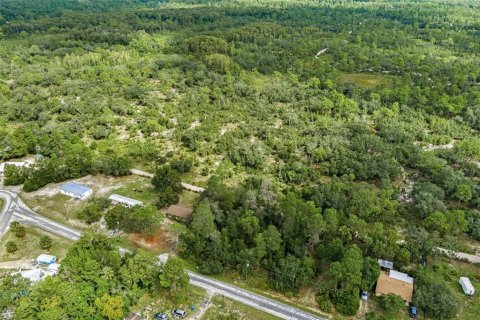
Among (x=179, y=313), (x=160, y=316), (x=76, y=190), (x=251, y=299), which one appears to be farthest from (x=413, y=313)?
(x=76, y=190)

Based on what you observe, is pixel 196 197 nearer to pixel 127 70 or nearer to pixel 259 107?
pixel 259 107

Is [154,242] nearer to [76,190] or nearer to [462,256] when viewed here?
[76,190]

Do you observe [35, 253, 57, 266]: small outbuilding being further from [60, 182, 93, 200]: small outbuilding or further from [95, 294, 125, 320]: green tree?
[60, 182, 93, 200]: small outbuilding

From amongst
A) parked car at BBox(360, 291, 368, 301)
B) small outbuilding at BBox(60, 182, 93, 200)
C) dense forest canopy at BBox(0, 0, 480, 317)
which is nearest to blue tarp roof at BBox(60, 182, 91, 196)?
small outbuilding at BBox(60, 182, 93, 200)

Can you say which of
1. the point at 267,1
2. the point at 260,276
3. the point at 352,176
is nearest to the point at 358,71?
the point at 352,176

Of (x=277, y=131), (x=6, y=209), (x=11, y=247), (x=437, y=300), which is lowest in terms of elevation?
(x=6, y=209)

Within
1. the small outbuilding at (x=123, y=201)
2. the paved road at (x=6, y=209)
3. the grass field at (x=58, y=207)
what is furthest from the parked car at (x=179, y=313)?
the paved road at (x=6, y=209)
